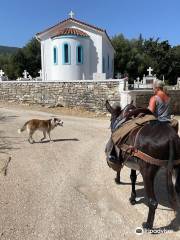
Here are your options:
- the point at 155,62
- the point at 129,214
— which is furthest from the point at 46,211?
the point at 155,62

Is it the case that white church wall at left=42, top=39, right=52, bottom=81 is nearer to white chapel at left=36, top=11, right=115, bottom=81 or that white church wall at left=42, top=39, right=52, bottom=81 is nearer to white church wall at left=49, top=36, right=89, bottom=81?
white chapel at left=36, top=11, right=115, bottom=81

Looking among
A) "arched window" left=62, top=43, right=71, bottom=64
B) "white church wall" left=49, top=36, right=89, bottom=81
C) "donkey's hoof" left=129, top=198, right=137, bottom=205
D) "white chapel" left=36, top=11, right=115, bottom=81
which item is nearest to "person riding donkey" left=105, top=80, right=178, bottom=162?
"donkey's hoof" left=129, top=198, right=137, bottom=205

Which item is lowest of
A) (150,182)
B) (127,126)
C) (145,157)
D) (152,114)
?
(150,182)

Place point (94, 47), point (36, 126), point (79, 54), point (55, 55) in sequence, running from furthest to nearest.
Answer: point (94, 47) < point (55, 55) < point (79, 54) < point (36, 126)

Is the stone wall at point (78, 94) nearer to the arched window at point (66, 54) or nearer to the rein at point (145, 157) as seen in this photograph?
the arched window at point (66, 54)

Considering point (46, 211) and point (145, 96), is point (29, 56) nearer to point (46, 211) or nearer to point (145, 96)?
point (145, 96)

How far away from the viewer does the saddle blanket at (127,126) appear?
5779 mm

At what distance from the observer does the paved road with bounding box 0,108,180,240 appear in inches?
209

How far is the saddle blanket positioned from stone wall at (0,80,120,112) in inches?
609

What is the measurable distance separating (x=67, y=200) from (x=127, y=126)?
1836mm

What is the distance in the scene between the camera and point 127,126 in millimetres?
5949

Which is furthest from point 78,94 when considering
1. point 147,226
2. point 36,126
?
point 147,226

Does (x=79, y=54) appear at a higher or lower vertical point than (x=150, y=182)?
higher

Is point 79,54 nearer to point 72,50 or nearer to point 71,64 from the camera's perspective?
point 72,50
